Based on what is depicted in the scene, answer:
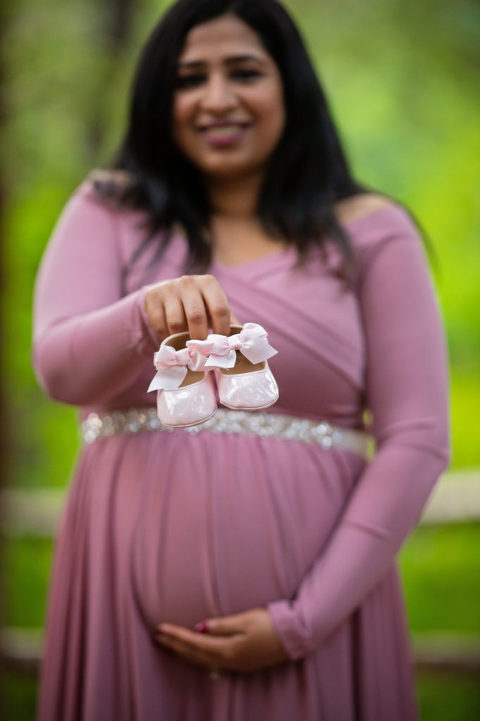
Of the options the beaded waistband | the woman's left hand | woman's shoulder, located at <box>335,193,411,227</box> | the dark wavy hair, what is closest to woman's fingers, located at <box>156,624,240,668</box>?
the woman's left hand

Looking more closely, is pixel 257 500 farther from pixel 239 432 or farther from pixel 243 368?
pixel 243 368

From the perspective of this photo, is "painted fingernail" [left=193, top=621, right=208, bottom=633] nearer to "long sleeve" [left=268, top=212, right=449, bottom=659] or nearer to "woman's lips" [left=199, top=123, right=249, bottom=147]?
"long sleeve" [left=268, top=212, right=449, bottom=659]

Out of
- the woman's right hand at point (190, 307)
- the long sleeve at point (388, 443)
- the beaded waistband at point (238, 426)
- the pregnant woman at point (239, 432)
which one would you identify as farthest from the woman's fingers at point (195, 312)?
the long sleeve at point (388, 443)

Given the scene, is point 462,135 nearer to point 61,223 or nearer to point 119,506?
point 61,223

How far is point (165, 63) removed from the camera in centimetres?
129

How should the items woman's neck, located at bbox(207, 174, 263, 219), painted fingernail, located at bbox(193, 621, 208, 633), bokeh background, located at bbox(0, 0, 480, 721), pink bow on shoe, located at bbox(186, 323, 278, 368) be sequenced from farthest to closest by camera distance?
1. bokeh background, located at bbox(0, 0, 480, 721)
2. woman's neck, located at bbox(207, 174, 263, 219)
3. painted fingernail, located at bbox(193, 621, 208, 633)
4. pink bow on shoe, located at bbox(186, 323, 278, 368)

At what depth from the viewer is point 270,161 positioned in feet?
4.58

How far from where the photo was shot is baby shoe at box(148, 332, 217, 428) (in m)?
0.85

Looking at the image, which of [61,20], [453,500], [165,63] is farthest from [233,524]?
[61,20]

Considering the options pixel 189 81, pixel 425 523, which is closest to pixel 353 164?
pixel 425 523

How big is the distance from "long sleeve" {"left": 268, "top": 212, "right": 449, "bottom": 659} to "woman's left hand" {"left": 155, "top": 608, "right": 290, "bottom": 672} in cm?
2

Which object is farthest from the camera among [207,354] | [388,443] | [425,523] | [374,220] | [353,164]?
[353,164]

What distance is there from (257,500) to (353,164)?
2.13 metres

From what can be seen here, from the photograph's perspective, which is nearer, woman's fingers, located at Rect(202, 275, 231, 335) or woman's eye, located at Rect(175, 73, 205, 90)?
woman's fingers, located at Rect(202, 275, 231, 335)
